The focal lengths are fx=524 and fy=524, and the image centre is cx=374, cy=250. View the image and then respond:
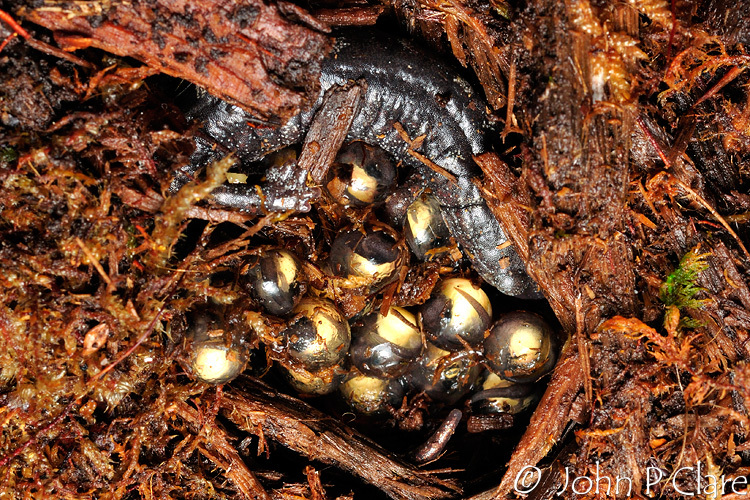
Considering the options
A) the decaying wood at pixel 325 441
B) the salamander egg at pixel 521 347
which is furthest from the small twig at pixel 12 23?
the salamander egg at pixel 521 347

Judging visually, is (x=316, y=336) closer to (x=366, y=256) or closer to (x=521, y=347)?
(x=366, y=256)

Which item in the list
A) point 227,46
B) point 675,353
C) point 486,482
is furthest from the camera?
point 486,482

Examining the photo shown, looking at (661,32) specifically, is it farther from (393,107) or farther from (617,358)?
(617,358)

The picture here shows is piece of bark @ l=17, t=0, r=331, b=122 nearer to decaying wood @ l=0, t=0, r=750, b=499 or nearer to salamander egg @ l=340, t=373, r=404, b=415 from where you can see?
decaying wood @ l=0, t=0, r=750, b=499

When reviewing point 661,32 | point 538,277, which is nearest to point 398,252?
point 538,277

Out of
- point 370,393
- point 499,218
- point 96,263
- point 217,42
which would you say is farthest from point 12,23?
point 370,393

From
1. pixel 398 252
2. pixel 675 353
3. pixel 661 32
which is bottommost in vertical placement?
pixel 398 252
